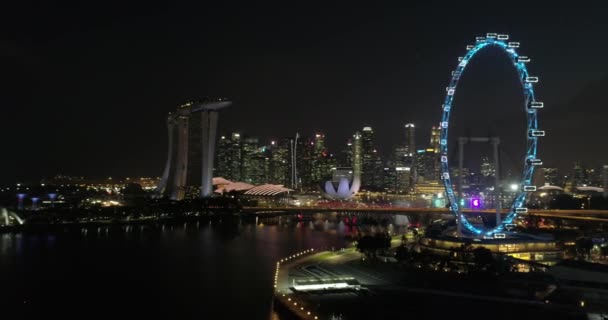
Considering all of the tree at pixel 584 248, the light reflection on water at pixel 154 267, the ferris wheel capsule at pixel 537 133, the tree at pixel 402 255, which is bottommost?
the light reflection on water at pixel 154 267

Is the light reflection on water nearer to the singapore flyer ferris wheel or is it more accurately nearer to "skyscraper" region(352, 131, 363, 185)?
the singapore flyer ferris wheel

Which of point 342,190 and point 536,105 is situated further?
point 342,190

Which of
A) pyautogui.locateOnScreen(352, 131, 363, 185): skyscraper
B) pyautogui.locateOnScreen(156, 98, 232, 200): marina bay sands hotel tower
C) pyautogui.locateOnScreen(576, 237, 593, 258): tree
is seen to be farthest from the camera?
pyautogui.locateOnScreen(352, 131, 363, 185): skyscraper

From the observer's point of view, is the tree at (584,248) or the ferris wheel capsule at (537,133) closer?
the tree at (584,248)

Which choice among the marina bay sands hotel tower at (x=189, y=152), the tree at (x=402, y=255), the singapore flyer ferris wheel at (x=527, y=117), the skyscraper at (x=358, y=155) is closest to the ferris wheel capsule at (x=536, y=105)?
the singapore flyer ferris wheel at (x=527, y=117)

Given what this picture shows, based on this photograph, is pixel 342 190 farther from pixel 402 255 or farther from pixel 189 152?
pixel 402 255

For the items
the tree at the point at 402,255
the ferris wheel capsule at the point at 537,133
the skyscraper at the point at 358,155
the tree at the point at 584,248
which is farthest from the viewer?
the skyscraper at the point at 358,155

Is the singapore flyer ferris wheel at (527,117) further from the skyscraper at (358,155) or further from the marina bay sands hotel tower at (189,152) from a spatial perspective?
the skyscraper at (358,155)

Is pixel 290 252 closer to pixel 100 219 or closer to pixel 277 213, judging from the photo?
pixel 100 219

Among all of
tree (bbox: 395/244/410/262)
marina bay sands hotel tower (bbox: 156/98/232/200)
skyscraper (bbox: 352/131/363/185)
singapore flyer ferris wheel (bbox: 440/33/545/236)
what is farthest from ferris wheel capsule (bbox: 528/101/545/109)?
skyscraper (bbox: 352/131/363/185)

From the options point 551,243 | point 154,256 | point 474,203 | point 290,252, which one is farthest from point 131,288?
point 474,203

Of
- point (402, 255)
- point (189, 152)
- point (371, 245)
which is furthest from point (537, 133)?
point (189, 152)

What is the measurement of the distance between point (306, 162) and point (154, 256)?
203 feet

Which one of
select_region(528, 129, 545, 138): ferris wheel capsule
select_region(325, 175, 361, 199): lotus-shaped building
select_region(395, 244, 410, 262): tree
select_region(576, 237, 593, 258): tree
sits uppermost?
select_region(528, 129, 545, 138): ferris wheel capsule
